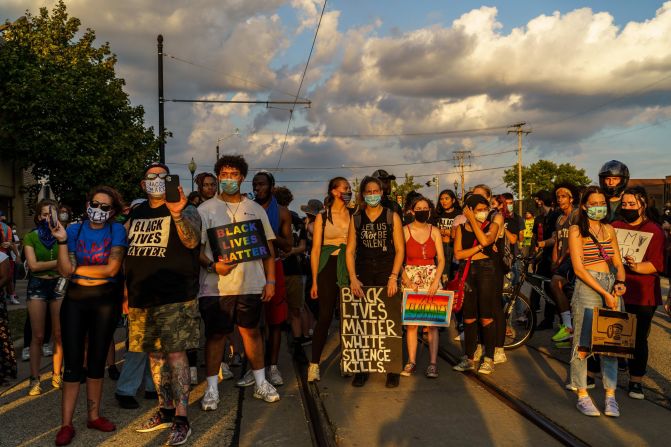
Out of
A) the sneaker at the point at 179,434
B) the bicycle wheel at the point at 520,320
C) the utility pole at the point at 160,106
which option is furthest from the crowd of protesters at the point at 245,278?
the utility pole at the point at 160,106

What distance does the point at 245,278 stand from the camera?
5.75 meters

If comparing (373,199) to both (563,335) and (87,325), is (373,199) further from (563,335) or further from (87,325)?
(563,335)

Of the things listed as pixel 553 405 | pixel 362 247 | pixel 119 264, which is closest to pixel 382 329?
pixel 362 247

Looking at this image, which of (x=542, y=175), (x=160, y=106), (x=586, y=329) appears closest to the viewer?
(x=586, y=329)

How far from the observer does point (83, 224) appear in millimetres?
5086

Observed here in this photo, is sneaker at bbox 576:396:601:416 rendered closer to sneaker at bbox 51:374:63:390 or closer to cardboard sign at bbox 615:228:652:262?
cardboard sign at bbox 615:228:652:262

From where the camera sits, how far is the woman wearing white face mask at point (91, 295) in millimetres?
4875

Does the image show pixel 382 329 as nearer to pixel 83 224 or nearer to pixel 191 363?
pixel 191 363

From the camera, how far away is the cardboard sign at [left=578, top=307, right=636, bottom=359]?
5.41 m

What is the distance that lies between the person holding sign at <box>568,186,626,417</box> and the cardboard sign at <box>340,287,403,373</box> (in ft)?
5.69

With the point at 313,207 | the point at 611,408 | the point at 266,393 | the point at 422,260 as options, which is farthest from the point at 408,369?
the point at 313,207

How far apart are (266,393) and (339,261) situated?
1.56m

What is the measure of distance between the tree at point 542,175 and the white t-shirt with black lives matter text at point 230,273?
114 m

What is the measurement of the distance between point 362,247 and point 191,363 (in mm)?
2054
